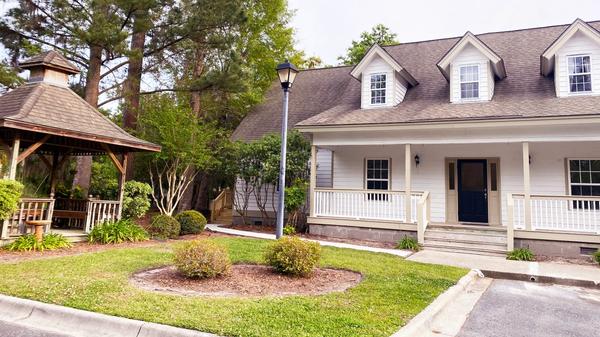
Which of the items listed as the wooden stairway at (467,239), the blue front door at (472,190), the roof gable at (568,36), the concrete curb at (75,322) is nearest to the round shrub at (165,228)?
the concrete curb at (75,322)

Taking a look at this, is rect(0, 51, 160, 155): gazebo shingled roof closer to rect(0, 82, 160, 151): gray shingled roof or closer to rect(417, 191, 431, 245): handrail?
rect(0, 82, 160, 151): gray shingled roof

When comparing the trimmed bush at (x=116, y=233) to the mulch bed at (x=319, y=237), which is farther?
the mulch bed at (x=319, y=237)

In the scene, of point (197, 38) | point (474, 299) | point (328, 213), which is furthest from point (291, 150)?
point (474, 299)

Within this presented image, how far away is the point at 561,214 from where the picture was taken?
10.3 m

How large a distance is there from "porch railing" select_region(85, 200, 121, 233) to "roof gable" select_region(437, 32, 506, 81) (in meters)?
12.3

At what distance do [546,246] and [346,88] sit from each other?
10521mm

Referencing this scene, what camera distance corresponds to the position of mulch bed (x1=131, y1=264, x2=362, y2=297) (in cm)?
556

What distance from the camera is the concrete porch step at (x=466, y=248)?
10.5m

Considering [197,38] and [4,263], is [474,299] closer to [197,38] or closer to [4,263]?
[4,263]

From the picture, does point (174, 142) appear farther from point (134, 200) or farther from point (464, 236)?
point (464, 236)

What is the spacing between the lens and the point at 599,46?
455 inches

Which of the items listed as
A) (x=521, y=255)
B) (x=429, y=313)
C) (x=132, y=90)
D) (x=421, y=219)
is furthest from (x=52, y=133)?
(x=521, y=255)

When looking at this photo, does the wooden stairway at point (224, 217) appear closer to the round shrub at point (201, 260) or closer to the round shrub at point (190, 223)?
the round shrub at point (190, 223)

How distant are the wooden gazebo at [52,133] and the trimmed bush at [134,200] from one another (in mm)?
435
